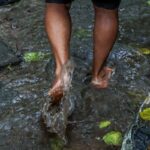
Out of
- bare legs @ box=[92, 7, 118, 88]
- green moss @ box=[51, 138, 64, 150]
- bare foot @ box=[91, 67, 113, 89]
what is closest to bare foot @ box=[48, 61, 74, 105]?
green moss @ box=[51, 138, 64, 150]

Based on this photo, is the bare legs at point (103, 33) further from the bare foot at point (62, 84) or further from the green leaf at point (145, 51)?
the green leaf at point (145, 51)

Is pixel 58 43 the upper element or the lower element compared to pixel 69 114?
upper

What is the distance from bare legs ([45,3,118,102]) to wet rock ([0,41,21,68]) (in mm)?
974

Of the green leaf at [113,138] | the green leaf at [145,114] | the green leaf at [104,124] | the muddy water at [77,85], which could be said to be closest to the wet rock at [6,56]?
the muddy water at [77,85]

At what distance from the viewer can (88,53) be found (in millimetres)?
4738

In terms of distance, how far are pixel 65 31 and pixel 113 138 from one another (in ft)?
2.99

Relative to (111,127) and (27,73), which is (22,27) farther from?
(111,127)

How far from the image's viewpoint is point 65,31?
12.1ft

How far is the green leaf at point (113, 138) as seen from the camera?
11.4 ft

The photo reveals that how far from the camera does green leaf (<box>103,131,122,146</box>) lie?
349cm

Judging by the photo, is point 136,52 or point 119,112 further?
point 136,52

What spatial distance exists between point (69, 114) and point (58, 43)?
609 millimetres

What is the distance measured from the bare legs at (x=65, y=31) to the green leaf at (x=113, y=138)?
1.69 feet

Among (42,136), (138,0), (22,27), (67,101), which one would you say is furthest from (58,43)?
(138,0)
